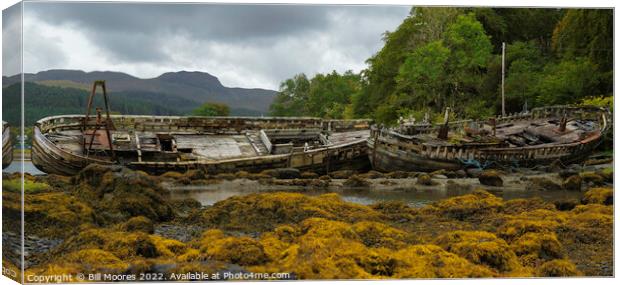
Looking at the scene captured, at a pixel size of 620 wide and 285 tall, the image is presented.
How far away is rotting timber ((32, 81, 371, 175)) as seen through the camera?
11586 mm

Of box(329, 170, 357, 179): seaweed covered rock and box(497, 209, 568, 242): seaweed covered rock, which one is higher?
box(329, 170, 357, 179): seaweed covered rock

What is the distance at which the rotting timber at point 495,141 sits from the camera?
12.6m

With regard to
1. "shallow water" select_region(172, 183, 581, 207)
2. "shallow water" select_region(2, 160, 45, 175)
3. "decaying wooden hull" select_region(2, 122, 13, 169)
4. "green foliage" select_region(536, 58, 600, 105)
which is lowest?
"shallow water" select_region(172, 183, 581, 207)

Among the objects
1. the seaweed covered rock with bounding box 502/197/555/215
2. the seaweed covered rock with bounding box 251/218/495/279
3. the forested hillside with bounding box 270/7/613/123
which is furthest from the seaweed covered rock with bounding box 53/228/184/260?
the seaweed covered rock with bounding box 502/197/555/215

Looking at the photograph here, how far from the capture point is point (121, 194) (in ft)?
37.8

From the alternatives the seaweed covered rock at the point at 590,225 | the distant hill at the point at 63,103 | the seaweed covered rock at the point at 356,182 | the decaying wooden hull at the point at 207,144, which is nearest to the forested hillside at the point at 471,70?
the decaying wooden hull at the point at 207,144

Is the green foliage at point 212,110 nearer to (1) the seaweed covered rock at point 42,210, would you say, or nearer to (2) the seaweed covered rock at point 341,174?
(2) the seaweed covered rock at point 341,174

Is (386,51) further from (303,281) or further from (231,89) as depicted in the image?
(303,281)

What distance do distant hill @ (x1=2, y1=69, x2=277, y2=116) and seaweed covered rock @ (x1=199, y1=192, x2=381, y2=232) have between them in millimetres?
1340

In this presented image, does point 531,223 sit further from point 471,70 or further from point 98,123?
point 98,123

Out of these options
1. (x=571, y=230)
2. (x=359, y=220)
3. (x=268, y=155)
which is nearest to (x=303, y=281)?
(x=359, y=220)

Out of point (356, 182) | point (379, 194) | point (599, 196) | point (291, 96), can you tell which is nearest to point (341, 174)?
point (356, 182)

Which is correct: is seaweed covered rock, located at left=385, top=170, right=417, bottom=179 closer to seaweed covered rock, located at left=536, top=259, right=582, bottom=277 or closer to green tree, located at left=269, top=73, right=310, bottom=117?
green tree, located at left=269, top=73, right=310, bottom=117

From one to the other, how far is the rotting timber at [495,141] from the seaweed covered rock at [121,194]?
3.16m
